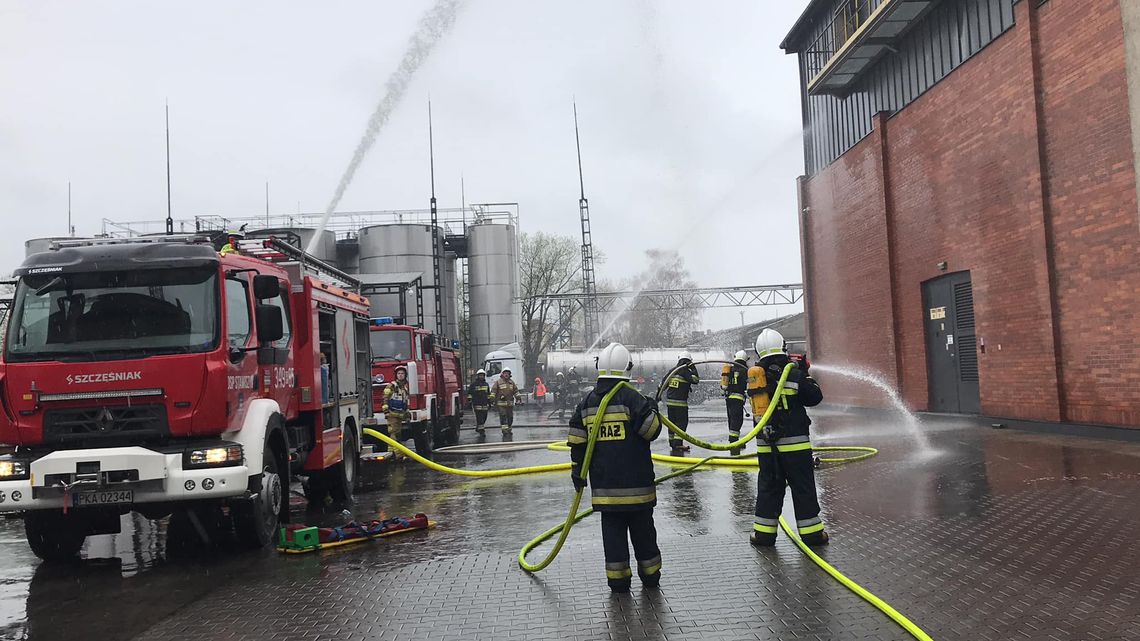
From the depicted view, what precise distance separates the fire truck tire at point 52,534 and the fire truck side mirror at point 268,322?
2.33 metres

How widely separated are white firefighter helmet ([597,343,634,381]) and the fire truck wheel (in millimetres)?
11180

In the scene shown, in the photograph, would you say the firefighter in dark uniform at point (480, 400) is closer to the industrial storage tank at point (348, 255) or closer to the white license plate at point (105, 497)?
the industrial storage tank at point (348, 255)

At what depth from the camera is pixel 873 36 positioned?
20.9m

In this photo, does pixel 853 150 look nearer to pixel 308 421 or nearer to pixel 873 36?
pixel 873 36

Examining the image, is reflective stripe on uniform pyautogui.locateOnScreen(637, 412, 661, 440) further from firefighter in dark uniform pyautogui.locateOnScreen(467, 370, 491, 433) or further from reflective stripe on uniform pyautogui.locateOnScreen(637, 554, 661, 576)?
firefighter in dark uniform pyautogui.locateOnScreen(467, 370, 491, 433)

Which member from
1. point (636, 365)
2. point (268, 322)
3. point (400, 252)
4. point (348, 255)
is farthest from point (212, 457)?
point (636, 365)

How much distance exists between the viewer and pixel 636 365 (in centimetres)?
4344

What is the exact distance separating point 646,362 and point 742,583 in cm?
3782

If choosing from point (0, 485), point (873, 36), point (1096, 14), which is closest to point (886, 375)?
point (873, 36)

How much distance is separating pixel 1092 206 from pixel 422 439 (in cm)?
1227

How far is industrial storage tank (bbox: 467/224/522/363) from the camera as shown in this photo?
137ft

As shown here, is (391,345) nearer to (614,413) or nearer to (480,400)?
(480,400)

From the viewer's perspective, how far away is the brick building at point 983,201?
555 inches

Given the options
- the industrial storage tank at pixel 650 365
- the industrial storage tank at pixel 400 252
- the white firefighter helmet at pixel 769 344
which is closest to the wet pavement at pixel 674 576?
the white firefighter helmet at pixel 769 344
